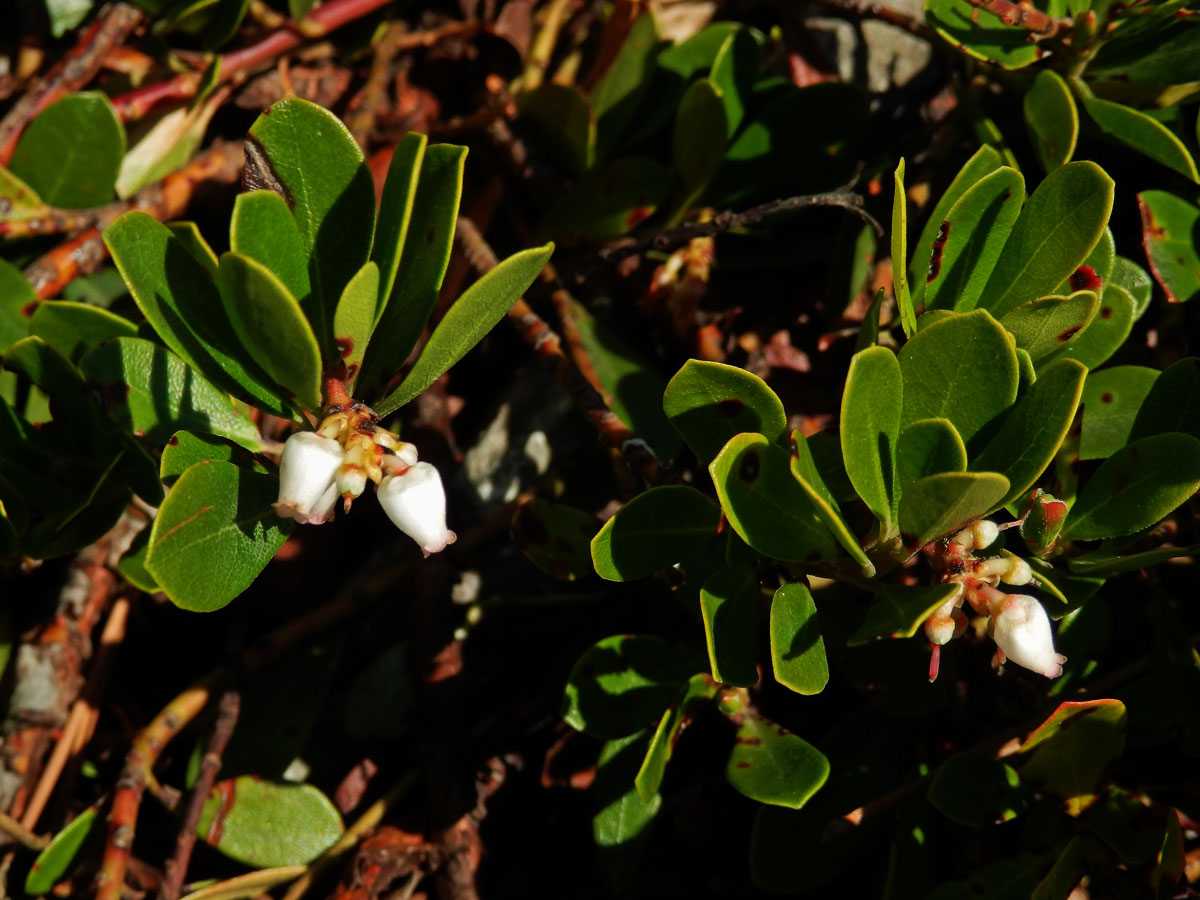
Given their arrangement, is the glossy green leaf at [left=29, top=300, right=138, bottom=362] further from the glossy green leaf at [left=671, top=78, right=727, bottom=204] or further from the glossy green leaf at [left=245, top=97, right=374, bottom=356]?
the glossy green leaf at [left=671, top=78, right=727, bottom=204]

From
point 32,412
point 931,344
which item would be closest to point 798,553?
point 931,344

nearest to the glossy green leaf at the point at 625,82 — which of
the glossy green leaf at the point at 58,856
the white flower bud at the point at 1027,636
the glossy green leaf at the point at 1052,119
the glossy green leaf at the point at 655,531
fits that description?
the glossy green leaf at the point at 1052,119

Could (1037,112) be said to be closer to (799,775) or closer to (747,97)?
(747,97)

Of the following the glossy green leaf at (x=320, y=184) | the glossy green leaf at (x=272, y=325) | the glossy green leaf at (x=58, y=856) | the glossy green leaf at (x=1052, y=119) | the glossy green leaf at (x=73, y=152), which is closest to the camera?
the glossy green leaf at (x=272, y=325)

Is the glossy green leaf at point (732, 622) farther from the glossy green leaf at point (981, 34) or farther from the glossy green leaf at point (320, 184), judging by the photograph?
the glossy green leaf at point (981, 34)

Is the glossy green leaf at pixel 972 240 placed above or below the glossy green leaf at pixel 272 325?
below

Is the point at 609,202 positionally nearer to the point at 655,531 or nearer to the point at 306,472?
the point at 655,531
